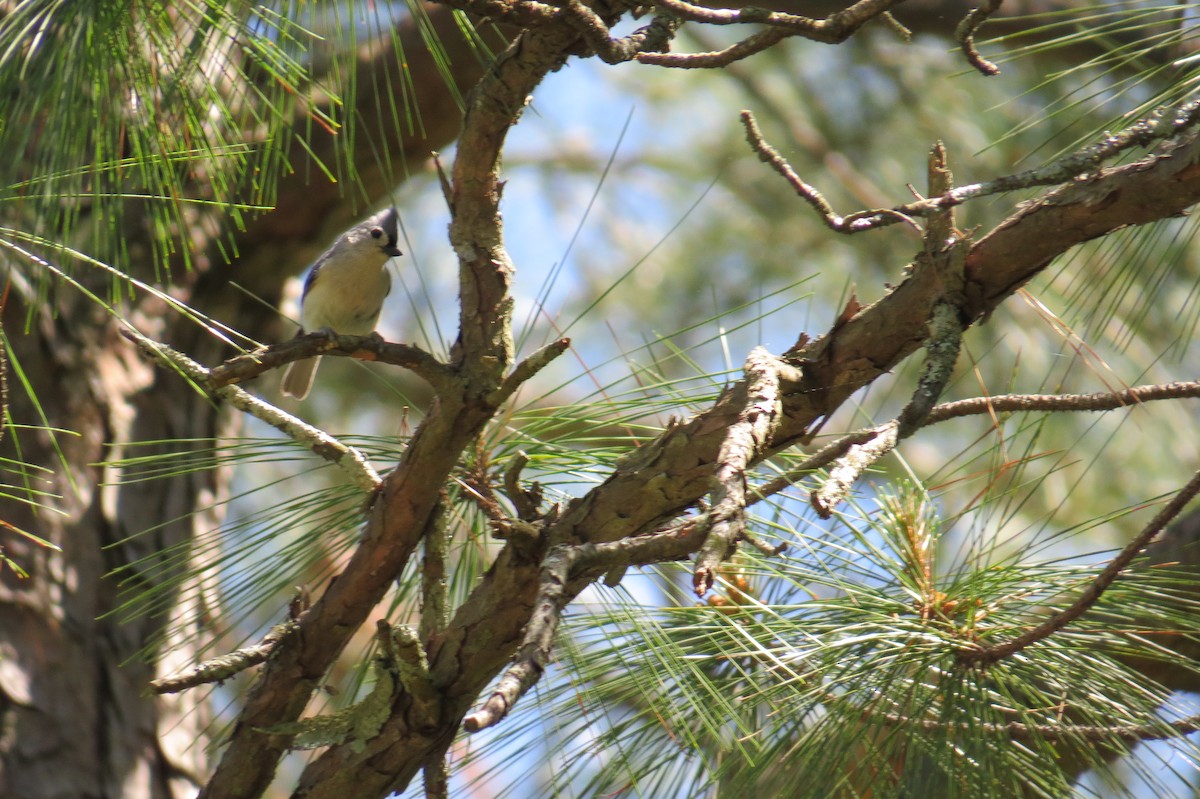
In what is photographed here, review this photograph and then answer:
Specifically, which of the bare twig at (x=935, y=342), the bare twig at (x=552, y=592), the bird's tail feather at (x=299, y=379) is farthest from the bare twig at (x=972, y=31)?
the bird's tail feather at (x=299, y=379)

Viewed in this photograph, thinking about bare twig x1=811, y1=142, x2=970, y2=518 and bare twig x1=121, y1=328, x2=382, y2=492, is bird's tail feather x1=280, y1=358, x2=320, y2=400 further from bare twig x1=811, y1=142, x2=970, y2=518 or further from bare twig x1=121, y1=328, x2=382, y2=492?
bare twig x1=811, y1=142, x2=970, y2=518

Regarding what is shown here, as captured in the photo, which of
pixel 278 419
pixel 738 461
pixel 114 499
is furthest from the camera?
pixel 114 499

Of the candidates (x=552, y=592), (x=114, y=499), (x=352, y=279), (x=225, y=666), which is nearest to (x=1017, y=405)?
Result: (x=552, y=592)

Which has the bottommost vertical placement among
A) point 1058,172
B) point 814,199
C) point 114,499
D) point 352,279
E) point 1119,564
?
point 1119,564

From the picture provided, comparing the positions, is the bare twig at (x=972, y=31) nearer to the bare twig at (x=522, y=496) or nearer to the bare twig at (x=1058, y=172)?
the bare twig at (x=1058, y=172)

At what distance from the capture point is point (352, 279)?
263 cm

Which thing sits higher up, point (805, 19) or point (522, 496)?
point (805, 19)

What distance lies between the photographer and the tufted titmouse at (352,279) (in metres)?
2.62

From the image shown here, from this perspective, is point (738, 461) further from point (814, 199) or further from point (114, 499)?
point (114, 499)

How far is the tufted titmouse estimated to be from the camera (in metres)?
2.62

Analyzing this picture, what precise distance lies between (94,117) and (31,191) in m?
0.12

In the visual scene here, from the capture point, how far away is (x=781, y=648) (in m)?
1.39

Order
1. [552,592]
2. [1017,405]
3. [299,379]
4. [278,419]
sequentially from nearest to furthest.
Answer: [552,592] < [1017,405] < [278,419] < [299,379]

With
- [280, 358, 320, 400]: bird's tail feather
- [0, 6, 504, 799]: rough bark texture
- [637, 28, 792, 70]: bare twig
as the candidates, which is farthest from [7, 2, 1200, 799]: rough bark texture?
[280, 358, 320, 400]: bird's tail feather
